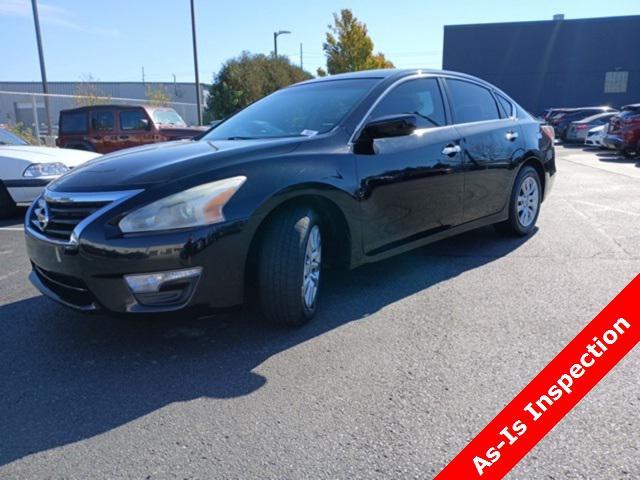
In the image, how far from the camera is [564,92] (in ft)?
129

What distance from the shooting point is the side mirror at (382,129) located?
3.36 m

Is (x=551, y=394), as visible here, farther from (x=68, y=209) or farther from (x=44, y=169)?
(x=44, y=169)

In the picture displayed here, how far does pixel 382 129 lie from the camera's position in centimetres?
336

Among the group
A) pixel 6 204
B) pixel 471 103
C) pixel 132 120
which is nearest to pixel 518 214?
pixel 471 103

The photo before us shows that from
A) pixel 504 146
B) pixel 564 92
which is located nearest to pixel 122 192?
pixel 504 146

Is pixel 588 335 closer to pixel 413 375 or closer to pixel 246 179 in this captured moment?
pixel 413 375

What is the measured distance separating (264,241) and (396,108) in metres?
1.63

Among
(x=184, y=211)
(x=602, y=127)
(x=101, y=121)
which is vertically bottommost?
(x=602, y=127)

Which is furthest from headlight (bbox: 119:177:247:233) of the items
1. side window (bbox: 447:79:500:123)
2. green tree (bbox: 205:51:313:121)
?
green tree (bbox: 205:51:313:121)

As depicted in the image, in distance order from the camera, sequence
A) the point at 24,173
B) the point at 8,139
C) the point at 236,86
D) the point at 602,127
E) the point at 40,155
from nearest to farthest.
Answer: the point at 24,173 < the point at 40,155 < the point at 8,139 < the point at 602,127 < the point at 236,86

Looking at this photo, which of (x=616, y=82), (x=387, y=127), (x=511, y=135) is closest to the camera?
(x=387, y=127)

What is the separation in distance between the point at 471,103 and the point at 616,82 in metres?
41.6

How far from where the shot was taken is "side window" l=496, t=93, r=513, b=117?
16.9 feet

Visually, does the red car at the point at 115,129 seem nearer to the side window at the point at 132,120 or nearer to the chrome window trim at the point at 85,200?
the side window at the point at 132,120
